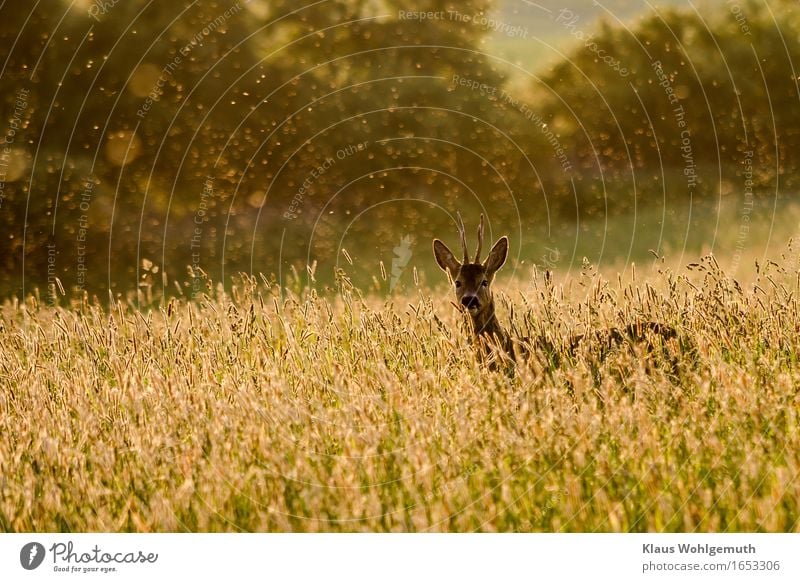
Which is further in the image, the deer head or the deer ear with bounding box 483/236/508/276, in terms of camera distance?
the deer ear with bounding box 483/236/508/276

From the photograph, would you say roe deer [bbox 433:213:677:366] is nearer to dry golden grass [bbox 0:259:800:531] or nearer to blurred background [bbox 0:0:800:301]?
dry golden grass [bbox 0:259:800:531]

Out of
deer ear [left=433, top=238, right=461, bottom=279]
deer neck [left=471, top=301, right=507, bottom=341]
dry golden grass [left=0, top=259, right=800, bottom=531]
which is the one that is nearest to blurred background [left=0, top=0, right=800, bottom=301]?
deer ear [left=433, top=238, right=461, bottom=279]

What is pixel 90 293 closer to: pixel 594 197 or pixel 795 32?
pixel 594 197

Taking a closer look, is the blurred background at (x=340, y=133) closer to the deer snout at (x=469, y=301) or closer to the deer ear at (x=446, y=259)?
the deer ear at (x=446, y=259)

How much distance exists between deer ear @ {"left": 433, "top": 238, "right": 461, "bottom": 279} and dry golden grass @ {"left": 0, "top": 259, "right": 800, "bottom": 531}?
4.40 feet

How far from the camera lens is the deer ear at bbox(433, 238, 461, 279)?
802cm

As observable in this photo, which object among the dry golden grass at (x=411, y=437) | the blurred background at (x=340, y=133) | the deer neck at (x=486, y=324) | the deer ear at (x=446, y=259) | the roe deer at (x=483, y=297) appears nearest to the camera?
the dry golden grass at (x=411, y=437)

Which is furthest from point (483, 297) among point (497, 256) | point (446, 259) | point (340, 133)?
point (340, 133)

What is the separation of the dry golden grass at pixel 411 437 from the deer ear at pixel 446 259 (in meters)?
1.34

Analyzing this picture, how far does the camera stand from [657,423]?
524 cm

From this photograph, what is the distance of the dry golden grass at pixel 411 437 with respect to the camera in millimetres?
4766

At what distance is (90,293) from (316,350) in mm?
12633

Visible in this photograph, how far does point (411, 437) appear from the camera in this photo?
524 centimetres

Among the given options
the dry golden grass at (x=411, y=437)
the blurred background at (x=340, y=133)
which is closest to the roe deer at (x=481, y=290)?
the dry golden grass at (x=411, y=437)
